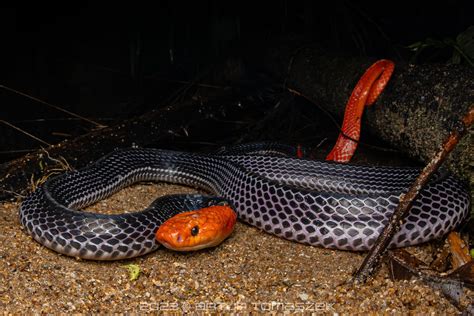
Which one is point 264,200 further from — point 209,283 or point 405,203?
point 405,203

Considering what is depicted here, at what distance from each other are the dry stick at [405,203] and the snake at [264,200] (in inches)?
19.8

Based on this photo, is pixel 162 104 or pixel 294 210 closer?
pixel 294 210

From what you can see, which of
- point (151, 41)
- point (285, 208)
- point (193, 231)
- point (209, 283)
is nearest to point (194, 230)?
point (193, 231)

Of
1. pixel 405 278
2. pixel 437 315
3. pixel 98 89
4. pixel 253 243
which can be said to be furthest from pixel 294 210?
pixel 98 89

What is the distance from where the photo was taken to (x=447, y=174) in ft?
19.3

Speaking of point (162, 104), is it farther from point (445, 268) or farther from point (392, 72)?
point (445, 268)

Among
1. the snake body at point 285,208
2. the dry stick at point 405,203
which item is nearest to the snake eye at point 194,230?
the snake body at point 285,208

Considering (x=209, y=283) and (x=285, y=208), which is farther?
(x=285, y=208)

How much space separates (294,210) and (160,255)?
1.40 meters

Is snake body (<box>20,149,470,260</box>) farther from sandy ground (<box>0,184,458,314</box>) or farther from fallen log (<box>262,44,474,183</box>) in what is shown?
fallen log (<box>262,44,474,183</box>)

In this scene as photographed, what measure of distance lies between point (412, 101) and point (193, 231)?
311 centimetres

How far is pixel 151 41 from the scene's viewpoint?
9.98m

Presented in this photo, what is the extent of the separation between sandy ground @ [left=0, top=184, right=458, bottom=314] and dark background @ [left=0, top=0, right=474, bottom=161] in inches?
138

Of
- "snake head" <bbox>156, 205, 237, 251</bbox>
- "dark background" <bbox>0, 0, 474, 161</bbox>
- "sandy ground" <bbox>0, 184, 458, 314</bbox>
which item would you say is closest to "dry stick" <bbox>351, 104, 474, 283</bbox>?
"sandy ground" <bbox>0, 184, 458, 314</bbox>
